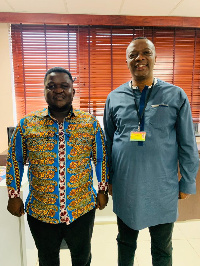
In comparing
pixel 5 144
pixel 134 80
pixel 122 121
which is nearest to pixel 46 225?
pixel 122 121

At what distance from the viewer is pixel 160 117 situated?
49.4 inches

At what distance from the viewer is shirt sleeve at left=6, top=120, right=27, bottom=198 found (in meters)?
1.17

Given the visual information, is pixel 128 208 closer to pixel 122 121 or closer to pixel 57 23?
pixel 122 121

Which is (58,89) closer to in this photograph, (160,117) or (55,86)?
(55,86)

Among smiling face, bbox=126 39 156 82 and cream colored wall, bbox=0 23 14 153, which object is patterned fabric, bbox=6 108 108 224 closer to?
smiling face, bbox=126 39 156 82

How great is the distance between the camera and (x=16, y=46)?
2781 millimetres

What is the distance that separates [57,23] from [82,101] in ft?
3.35

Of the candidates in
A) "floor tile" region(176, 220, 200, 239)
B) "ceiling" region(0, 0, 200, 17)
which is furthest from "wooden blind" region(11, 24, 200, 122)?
"floor tile" region(176, 220, 200, 239)

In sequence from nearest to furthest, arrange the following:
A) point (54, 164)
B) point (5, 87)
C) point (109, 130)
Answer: point (54, 164)
point (109, 130)
point (5, 87)

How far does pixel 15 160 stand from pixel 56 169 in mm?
249

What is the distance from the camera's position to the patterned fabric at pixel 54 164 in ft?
3.68

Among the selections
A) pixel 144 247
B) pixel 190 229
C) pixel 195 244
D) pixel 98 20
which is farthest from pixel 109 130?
pixel 98 20

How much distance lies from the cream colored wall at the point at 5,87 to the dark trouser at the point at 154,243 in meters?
2.10

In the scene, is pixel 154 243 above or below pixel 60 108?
below
